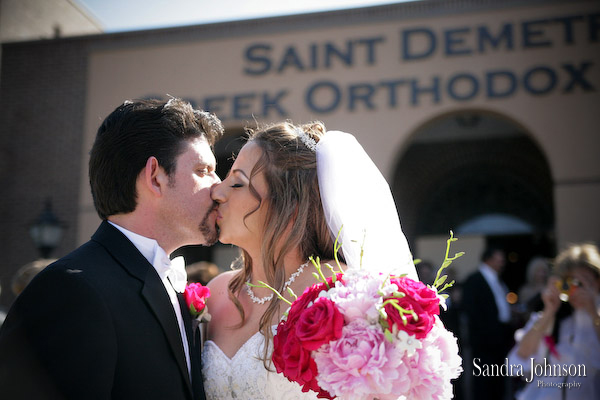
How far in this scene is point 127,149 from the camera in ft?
7.50

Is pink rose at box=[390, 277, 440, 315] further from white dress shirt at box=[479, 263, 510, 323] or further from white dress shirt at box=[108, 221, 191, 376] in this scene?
white dress shirt at box=[479, 263, 510, 323]

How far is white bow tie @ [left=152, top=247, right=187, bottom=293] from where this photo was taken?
2.31m

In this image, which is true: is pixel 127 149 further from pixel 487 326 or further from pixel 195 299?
pixel 487 326

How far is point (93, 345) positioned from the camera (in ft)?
6.02

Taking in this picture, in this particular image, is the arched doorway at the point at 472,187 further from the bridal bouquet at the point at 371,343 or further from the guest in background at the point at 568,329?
the bridal bouquet at the point at 371,343

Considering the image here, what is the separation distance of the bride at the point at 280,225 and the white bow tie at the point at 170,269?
0.95 feet

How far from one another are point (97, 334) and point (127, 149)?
2.53 ft

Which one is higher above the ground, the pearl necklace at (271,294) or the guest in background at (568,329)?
the pearl necklace at (271,294)

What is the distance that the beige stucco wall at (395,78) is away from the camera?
312 inches

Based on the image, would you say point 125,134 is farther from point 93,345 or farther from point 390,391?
point 390,391

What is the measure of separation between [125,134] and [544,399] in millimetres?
3766

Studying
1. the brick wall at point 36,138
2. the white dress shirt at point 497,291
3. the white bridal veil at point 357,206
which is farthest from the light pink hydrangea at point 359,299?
the brick wall at point 36,138

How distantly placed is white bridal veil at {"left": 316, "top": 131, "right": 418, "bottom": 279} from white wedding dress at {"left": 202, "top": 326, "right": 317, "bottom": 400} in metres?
0.60

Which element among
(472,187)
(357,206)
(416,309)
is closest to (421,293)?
(416,309)
